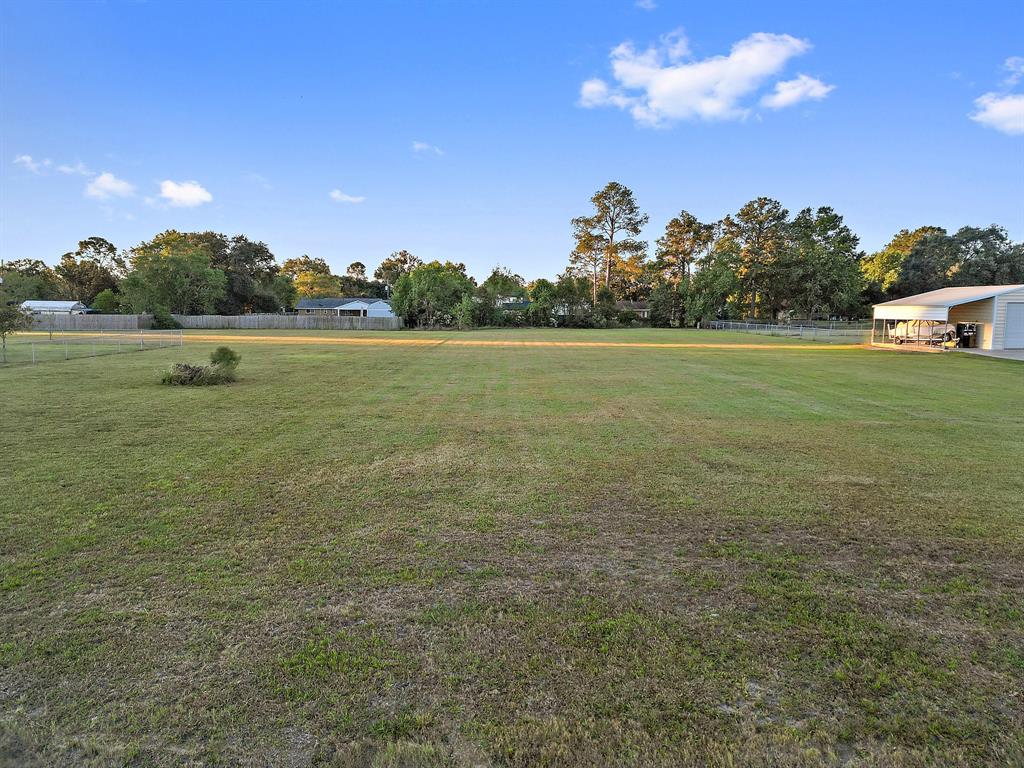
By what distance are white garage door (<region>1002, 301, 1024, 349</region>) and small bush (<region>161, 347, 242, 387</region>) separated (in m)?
30.3

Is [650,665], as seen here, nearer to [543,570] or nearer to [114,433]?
[543,570]

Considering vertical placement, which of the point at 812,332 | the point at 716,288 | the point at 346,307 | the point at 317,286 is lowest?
the point at 812,332

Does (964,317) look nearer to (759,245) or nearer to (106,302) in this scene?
→ (759,245)

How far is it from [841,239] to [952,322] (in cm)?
4642

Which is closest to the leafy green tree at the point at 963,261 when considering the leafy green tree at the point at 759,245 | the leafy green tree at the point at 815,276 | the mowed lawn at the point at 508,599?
the leafy green tree at the point at 815,276

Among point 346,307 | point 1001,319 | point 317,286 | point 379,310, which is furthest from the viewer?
point 317,286

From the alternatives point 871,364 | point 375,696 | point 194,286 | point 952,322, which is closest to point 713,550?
point 375,696

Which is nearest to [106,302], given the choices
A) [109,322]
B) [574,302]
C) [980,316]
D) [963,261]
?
[109,322]

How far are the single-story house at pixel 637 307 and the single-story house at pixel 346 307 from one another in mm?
30898

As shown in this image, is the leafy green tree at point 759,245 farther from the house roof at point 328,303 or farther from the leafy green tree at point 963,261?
the house roof at point 328,303

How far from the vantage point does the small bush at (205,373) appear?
1170 centimetres

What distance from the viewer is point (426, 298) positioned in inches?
2079

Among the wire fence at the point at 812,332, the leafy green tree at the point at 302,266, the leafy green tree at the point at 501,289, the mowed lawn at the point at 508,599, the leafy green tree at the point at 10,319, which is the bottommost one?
the mowed lawn at the point at 508,599

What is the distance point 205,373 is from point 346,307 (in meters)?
62.3
